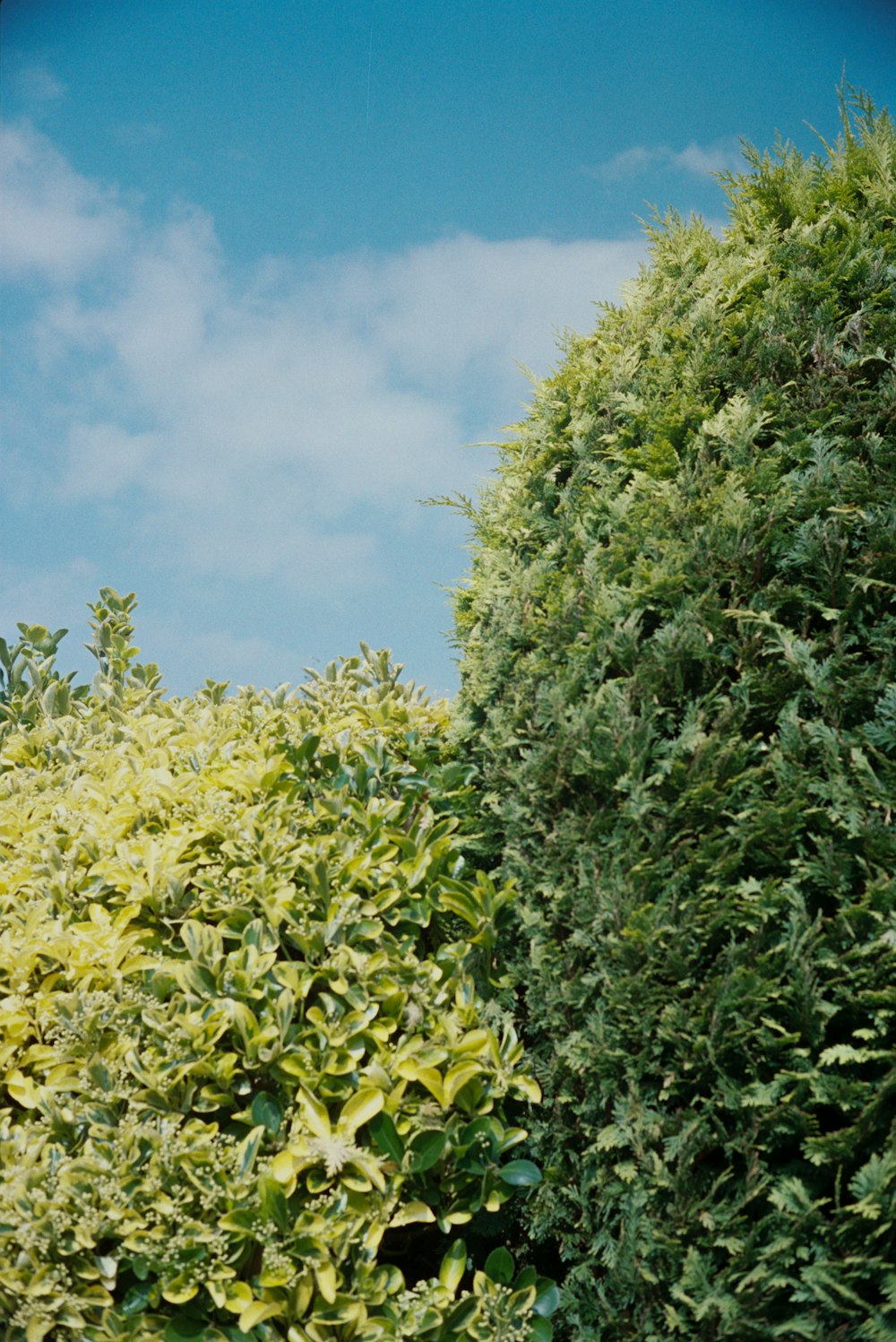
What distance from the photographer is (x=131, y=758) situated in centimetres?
469

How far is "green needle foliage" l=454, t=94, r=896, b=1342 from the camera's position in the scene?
2.66 metres

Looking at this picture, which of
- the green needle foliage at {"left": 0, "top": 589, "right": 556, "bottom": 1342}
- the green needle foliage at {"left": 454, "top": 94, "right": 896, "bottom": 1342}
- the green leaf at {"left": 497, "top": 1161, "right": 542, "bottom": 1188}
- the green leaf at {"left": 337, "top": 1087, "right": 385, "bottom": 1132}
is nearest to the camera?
the green needle foliage at {"left": 454, "top": 94, "right": 896, "bottom": 1342}

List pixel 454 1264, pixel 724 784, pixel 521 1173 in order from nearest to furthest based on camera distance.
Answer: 1. pixel 724 784
2. pixel 454 1264
3. pixel 521 1173

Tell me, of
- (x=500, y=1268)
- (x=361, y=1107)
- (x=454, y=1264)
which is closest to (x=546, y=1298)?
(x=500, y=1268)

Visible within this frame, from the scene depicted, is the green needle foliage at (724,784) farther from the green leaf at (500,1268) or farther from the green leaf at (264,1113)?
the green leaf at (264,1113)

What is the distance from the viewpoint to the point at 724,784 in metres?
2.92

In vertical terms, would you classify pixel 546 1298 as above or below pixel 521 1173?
below

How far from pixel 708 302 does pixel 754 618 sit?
137 centimetres

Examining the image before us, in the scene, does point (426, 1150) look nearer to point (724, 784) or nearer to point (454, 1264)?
point (454, 1264)

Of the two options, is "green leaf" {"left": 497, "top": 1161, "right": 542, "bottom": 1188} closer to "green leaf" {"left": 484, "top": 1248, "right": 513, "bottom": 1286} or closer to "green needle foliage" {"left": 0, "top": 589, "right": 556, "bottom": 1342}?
"green needle foliage" {"left": 0, "top": 589, "right": 556, "bottom": 1342}

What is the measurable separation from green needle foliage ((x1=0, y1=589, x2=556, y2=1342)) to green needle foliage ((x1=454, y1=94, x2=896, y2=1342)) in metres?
0.30

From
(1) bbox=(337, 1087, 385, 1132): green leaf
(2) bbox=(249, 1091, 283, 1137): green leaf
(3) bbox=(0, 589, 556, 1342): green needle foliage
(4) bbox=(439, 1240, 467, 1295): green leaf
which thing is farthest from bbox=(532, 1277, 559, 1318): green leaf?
(2) bbox=(249, 1091, 283, 1137): green leaf

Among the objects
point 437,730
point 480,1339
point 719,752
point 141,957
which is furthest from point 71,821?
point 719,752

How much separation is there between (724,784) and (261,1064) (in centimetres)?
173
